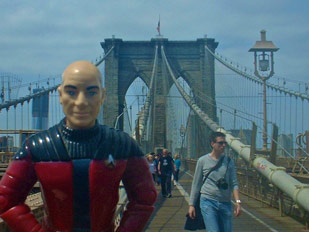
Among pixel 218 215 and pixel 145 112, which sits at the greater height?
pixel 145 112

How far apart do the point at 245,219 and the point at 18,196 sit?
7.09m

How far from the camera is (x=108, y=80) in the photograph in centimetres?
4603

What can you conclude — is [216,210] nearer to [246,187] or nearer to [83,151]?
[83,151]

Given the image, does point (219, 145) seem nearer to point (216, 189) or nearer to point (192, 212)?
point (216, 189)

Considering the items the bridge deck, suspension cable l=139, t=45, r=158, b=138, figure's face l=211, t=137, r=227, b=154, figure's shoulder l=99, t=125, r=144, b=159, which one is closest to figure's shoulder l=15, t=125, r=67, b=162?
figure's shoulder l=99, t=125, r=144, b=159

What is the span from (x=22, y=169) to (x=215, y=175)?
2674mm

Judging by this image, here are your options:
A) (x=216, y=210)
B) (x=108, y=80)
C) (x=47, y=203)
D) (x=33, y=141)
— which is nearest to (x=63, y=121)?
(x=33, y=141)

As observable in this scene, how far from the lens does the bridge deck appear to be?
7715mm

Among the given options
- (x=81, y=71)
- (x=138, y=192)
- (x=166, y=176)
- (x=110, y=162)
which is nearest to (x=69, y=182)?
(x=110, y=162)

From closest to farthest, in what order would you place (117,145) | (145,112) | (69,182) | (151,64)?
(69,182)
(117,145)
(145,112)
(151,64)

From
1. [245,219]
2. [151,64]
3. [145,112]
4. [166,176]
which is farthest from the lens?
[151,64]

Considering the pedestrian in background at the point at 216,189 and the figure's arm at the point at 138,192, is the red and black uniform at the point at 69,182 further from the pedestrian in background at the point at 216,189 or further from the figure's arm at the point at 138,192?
the pedestrian in background at the point at 216,189

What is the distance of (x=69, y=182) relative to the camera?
76.9 inches

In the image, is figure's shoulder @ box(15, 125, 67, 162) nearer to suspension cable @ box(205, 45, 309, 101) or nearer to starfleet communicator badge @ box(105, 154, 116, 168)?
starfleet communicator badge @ box(105, 154, 116, 168)
